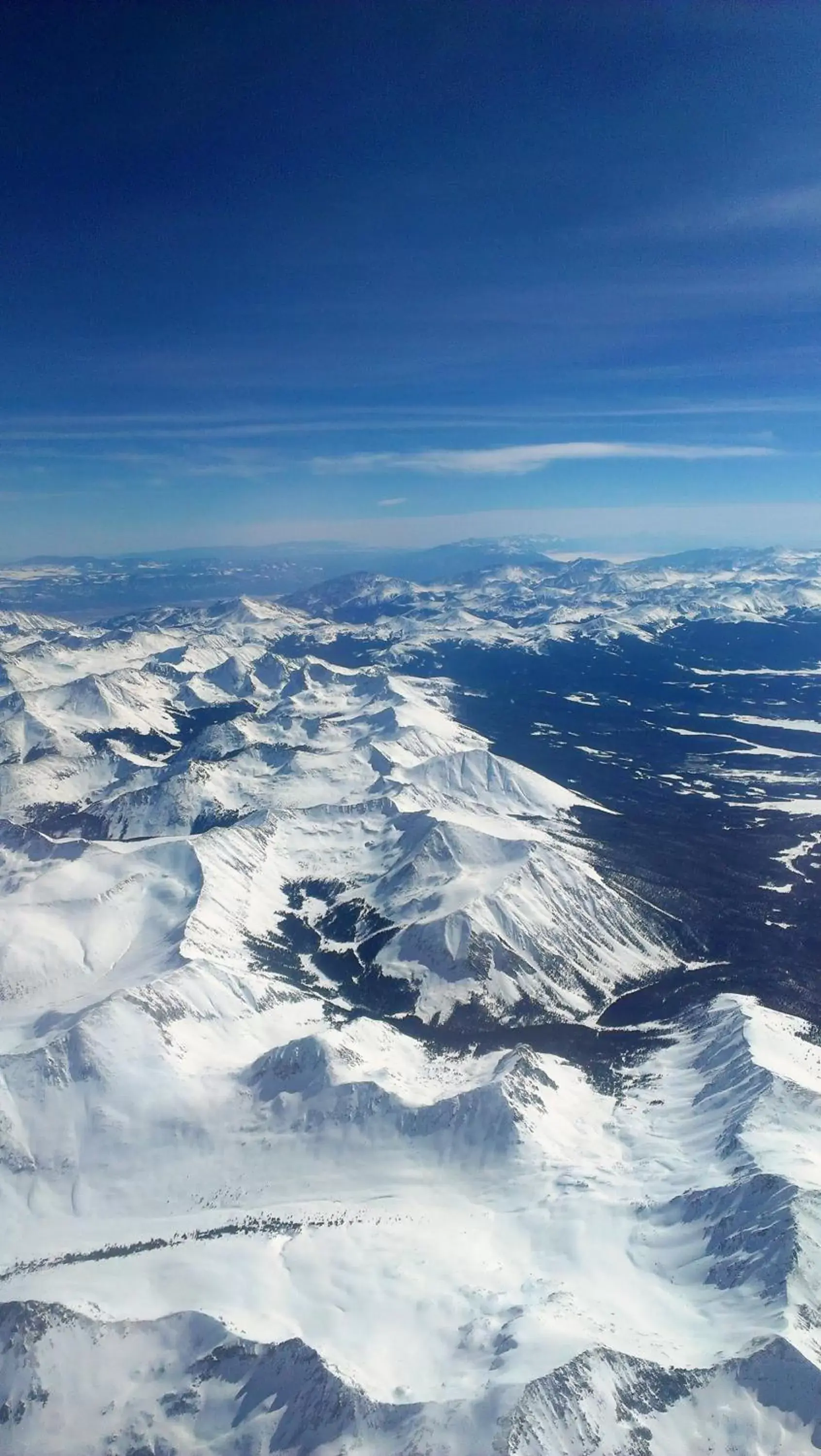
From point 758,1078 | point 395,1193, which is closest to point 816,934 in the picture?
point 758,1078

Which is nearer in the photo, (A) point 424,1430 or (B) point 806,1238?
(A) point 424,1430

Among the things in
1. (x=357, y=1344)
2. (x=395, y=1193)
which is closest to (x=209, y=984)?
(x=395, y=1193)

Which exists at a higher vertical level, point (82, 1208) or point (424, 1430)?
point (424, 1430)

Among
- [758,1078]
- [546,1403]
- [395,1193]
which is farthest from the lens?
[758,1078]

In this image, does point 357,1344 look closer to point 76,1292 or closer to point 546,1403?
point 546,1403

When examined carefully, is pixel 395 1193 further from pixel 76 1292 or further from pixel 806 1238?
pixel 806 1238

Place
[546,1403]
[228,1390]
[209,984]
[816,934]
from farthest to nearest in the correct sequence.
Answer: [816,934] < [209,984] < [228,1390] < [546,1403]
